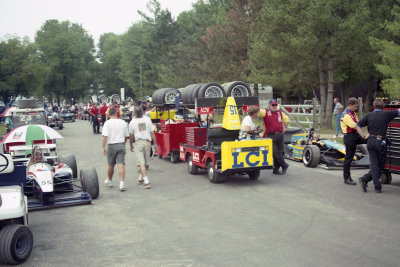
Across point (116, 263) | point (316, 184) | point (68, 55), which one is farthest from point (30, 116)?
point (68, 55)

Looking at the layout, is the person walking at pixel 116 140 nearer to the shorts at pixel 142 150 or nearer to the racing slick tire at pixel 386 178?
the shorts at pixel 142 150

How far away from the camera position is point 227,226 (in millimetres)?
6637

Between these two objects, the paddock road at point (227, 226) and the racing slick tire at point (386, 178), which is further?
the racing slick tire at point (386, 178)

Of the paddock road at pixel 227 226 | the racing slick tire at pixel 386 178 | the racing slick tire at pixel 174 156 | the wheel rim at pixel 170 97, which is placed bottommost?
the paddock road at pixel 227 226

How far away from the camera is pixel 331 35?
21531 millimetres

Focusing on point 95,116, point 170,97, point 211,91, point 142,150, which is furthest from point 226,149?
point 95,116

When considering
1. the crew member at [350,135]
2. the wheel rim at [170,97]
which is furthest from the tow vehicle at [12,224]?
the wheel rim at [170,97]

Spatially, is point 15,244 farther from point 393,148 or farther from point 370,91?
point 370,91

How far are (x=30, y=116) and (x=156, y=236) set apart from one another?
13.2 meters

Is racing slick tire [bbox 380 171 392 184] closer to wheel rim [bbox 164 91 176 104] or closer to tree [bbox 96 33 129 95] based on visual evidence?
wheel rim [bbox 164 91 176 104]

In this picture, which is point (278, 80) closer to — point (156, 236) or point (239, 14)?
point (239, 14)

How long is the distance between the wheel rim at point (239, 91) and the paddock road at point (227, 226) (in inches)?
116

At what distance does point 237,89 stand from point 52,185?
6.14 meters

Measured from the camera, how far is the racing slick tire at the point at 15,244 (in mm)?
5129
